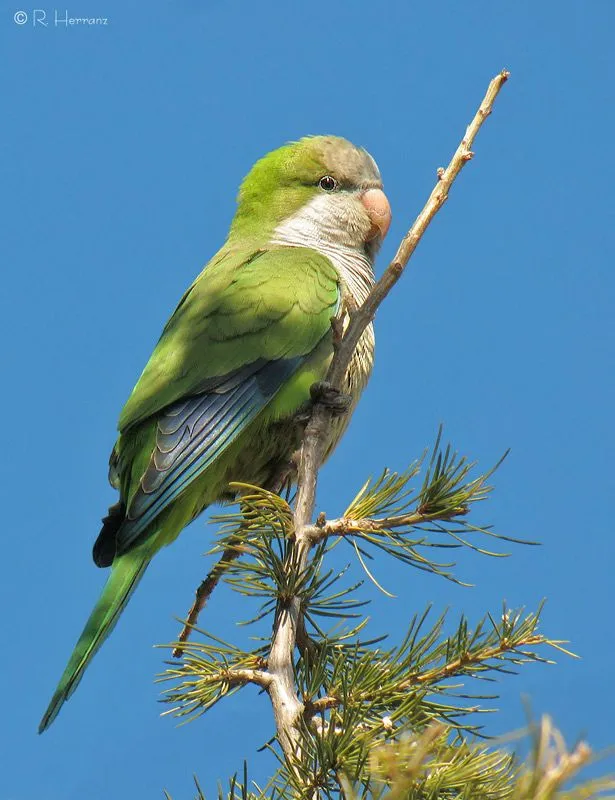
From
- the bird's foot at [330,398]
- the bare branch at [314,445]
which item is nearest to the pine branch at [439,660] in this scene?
the bare branch at [314,445]

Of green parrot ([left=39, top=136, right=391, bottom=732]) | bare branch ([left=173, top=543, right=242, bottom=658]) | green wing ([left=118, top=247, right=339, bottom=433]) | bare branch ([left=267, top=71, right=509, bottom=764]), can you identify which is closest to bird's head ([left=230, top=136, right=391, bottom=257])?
green parrot ([left=39, top=136, right=391, bottom=732])

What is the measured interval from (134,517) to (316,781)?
1650mm

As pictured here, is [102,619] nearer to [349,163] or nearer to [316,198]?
[316,198]

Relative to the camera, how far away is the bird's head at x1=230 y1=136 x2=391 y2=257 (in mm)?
4895

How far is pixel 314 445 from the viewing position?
113 inches

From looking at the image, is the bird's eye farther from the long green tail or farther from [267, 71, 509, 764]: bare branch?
the long green tail

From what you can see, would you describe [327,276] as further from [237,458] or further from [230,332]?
[237,458]

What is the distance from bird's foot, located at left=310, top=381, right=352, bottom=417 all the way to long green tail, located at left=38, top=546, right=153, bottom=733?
90cm

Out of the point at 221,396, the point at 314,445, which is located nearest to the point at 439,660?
the point at 314,445

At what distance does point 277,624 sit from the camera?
245 cm

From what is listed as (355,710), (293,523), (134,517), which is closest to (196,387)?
(134,517)

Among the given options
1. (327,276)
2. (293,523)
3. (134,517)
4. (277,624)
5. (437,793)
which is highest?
(327,276)

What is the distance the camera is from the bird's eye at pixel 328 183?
4996 mm

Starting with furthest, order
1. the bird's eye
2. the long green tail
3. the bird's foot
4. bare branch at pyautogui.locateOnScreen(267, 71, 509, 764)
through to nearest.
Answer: the bird's eye < the bird's foot < the long green tail < bare branch at pyautogui.locateOnScreen(267, 71, 509, 764)
